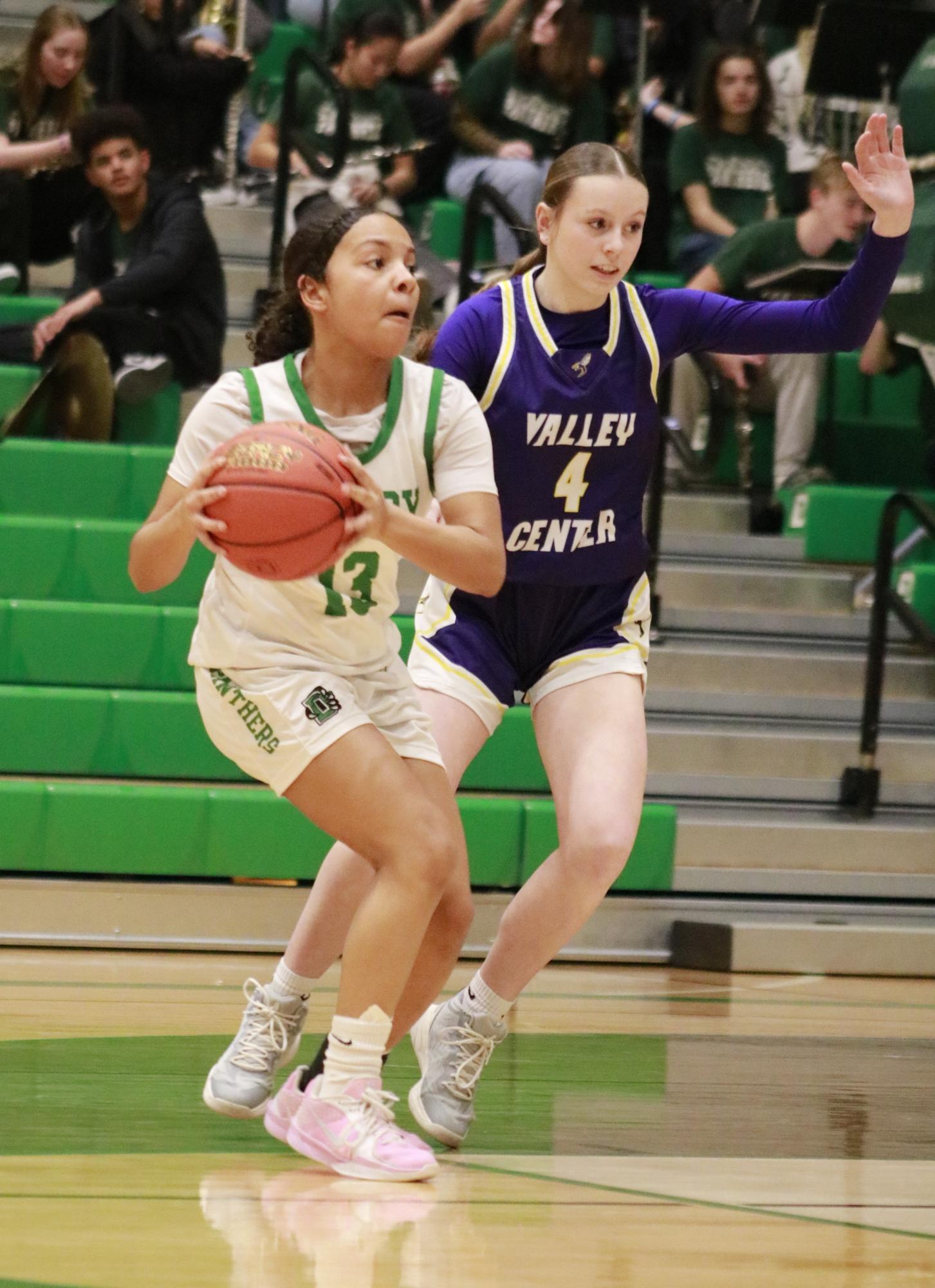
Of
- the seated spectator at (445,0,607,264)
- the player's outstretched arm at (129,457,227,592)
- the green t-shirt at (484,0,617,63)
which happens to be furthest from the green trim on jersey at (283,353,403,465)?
the green t-shirt at (484,0,617,63)

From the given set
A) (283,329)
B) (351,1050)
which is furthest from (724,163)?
(351,1050)

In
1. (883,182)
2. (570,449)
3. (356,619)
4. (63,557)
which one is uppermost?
(883,182)

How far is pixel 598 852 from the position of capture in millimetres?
3383

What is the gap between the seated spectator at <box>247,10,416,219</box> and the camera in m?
8.59

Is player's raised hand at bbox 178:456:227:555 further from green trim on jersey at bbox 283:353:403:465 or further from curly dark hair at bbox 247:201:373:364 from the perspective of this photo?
curly dark hair at bbox 247:201:373:364

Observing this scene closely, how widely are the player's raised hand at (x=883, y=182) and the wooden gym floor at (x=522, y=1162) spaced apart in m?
1.56

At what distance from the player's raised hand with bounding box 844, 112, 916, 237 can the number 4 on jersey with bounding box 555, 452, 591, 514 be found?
2.11ft

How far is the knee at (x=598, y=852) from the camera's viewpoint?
11.1ft

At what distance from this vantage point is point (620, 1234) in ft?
8.72

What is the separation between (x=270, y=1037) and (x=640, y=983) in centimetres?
249

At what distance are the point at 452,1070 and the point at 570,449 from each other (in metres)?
1.07

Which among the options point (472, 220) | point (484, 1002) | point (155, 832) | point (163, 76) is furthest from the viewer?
point (163, 76)

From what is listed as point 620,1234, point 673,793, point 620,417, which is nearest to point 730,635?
point 673,793

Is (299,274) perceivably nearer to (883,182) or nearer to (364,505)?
(364,505)
